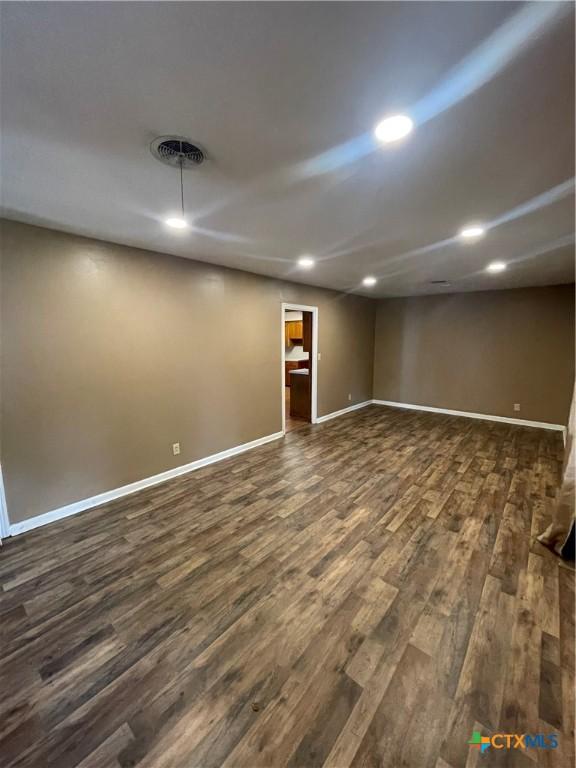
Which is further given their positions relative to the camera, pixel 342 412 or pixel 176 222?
pixel 342 412

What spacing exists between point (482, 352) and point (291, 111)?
18.7ft

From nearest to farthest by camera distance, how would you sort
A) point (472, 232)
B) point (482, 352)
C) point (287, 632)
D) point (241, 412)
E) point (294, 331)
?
point (287, 632) → point (472, 232) → point (241, 412) → point (482, 352) → point (294, 331)

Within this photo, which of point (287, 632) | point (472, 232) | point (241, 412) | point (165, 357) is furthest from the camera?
point (241, 412)

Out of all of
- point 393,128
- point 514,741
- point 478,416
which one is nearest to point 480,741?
point 514,741

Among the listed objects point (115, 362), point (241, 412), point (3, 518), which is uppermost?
point (115, 362)

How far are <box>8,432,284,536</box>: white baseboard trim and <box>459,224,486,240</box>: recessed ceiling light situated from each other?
3416mm

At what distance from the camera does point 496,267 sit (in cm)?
389

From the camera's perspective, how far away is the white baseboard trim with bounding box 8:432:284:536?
259 centimetres

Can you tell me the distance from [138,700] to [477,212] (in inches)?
134

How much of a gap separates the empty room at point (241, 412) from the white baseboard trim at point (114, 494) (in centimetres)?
2

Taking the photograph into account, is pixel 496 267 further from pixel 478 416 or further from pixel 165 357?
pixel 165 357

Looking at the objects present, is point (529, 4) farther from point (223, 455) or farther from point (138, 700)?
point (223, 455)

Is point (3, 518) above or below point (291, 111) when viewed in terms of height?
below

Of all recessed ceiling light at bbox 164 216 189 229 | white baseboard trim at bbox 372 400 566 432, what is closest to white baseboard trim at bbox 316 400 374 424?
white baseboard trim at bbox 372 400 566 432
